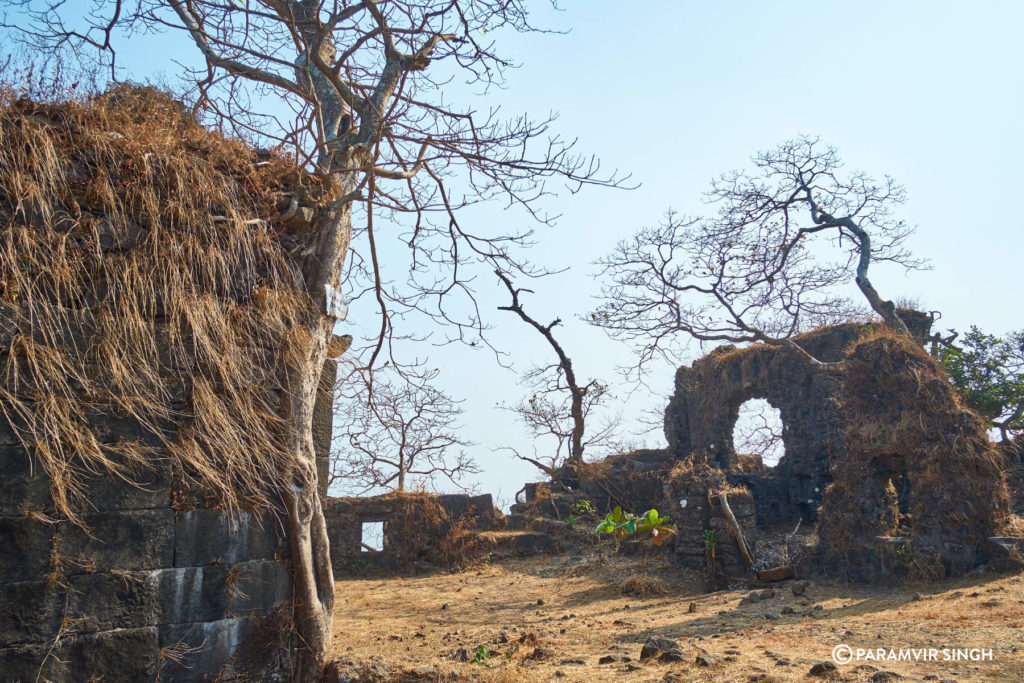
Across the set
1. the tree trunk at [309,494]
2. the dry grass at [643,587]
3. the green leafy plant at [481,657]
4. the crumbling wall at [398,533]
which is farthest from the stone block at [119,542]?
the crumbling wall at [398,533]

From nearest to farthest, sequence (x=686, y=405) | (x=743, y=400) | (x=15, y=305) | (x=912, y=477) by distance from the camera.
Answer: (x=15, y=305)
(x=912, y=477)
(x=743, y=400)
(x=686, y=405)

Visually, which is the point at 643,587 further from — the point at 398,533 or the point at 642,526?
the point at 398,533

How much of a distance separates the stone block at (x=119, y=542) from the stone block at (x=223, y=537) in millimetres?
55

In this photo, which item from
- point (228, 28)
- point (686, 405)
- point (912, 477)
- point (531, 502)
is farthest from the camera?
point (686, 405)

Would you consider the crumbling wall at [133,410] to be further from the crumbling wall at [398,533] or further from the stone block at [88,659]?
the crumbling wall at [398,533]

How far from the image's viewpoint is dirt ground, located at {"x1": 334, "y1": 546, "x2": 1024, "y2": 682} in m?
4.11

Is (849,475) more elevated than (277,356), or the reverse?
(277,356)

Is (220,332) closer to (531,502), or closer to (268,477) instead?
(268,477)

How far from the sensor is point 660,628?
6195 millimetres

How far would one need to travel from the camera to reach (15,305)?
315 cm

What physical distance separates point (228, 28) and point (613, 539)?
937 cm

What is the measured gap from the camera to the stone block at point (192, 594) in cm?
327

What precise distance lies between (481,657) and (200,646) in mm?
1760

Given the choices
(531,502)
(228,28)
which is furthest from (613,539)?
(228,28)
